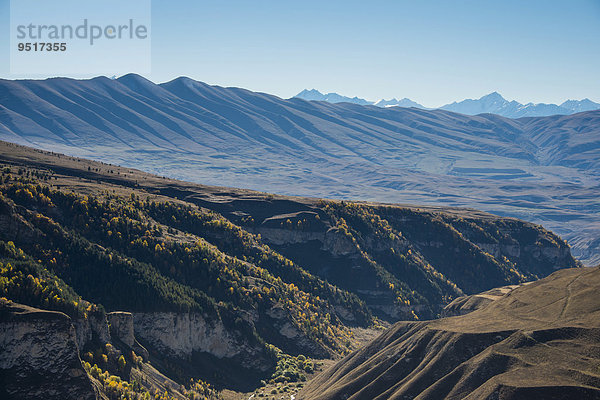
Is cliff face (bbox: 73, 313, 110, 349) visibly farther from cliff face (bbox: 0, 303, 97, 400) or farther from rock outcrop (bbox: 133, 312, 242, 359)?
rock outcrop (bbox: 133, 312, 242, 359)

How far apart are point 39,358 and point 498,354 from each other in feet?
302

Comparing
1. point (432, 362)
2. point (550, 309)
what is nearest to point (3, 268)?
point (432, 362)

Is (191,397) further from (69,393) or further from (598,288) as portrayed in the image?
→ (598,288)

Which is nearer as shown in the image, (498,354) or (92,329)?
(498,354)

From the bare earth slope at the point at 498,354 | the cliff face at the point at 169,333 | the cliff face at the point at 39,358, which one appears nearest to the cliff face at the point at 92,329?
the cliff face at the point at 39,358

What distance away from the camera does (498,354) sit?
421 ft

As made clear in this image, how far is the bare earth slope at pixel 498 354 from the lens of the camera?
11600 cm

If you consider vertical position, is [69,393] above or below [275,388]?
above

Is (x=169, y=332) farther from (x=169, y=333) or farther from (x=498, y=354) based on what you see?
(x=498, y=354)

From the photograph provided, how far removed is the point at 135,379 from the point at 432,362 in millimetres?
72084

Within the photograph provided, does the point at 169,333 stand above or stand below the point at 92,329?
below

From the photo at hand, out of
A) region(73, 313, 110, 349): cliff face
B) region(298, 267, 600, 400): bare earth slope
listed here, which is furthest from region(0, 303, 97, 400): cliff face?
A: region(298, 267, 600, 400): bare earth slope

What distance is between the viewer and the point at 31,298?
145 metres

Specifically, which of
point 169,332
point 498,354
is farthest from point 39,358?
point 498,354
